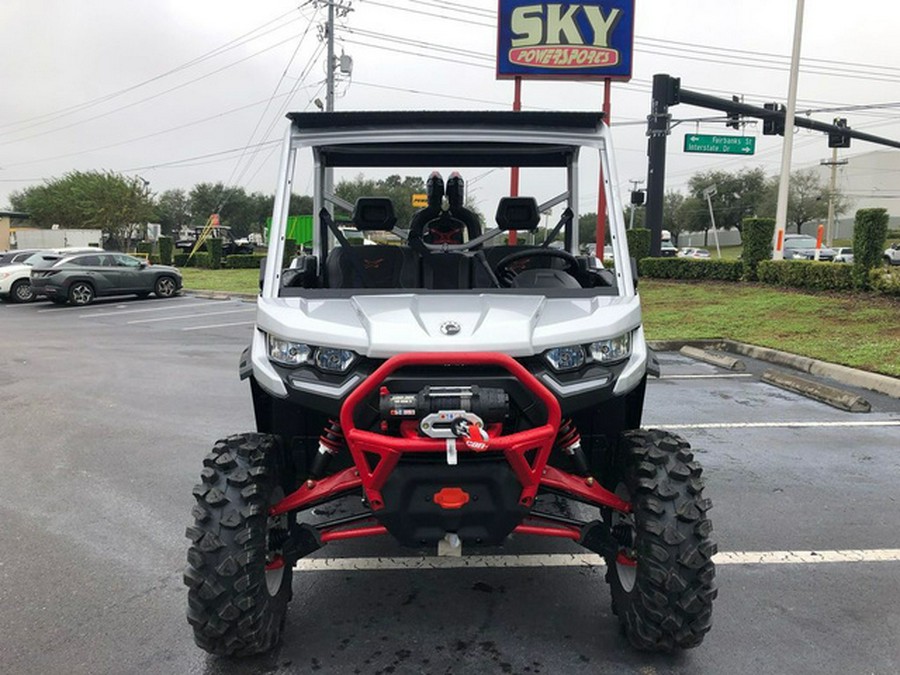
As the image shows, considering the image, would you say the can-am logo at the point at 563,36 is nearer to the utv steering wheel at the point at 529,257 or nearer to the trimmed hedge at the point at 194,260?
the utv steering wheel at the point at 529,257

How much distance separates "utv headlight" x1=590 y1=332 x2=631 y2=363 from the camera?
2.77 m

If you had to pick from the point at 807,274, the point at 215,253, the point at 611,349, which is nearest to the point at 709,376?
the point at 611,349

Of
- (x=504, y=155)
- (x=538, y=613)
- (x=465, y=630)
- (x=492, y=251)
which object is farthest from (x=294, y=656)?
(x=504, y=155)

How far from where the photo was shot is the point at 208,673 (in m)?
2.84

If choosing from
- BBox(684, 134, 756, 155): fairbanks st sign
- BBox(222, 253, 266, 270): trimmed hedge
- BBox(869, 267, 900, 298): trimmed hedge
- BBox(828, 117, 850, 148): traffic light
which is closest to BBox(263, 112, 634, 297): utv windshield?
BBox(869, 267, 900, 298): trimmed hedge

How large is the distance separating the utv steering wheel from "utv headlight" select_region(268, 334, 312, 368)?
1564 millimetres

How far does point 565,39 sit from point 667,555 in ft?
49.9

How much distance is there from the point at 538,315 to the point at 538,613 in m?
1.48

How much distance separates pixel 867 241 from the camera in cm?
1426

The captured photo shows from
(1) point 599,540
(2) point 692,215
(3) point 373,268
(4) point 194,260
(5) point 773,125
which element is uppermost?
(5) point 773,125

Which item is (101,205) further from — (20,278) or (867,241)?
(867,241)

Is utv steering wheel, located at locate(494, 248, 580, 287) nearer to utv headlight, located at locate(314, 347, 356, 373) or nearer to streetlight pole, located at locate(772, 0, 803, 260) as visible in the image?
utv headlight, located at locate(314, 347, 356, 373)

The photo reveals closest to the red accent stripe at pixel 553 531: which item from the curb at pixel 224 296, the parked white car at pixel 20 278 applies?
the curb at pixel 224 296

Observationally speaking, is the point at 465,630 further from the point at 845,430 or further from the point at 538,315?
the point at 845,430
